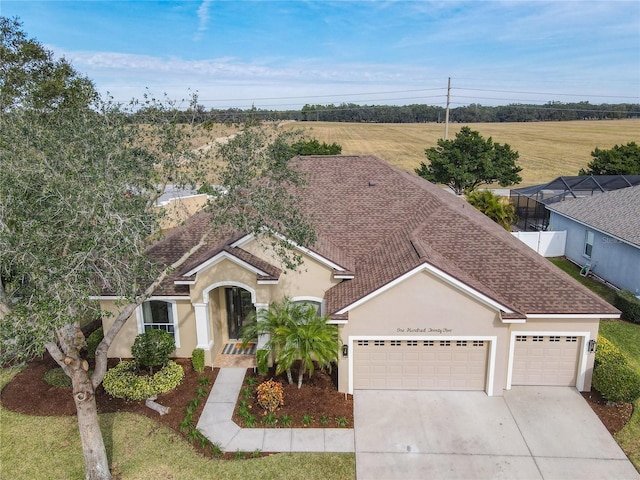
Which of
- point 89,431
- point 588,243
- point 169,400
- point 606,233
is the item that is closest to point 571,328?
point 606,233

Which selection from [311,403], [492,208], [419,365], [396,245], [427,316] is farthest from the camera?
[492,208]

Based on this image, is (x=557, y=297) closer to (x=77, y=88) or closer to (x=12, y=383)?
(x=12, y=383)

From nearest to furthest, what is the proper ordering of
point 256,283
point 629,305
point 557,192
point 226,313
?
point 256,283 → point 226,313 → point 629,305 → point 557,192

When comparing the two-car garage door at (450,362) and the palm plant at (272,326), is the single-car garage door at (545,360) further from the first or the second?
the palm plant at (272,326)

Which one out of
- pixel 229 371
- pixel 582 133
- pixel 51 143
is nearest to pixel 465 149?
pixel 229 371

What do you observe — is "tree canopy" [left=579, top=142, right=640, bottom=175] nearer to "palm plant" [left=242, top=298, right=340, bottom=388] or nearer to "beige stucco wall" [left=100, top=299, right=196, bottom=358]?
"palm plant" [left=242, top=298, right=340, bottom=388]

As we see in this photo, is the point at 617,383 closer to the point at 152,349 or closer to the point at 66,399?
the point at 152,349

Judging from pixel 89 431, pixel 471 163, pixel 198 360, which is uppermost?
pixel 471 163
